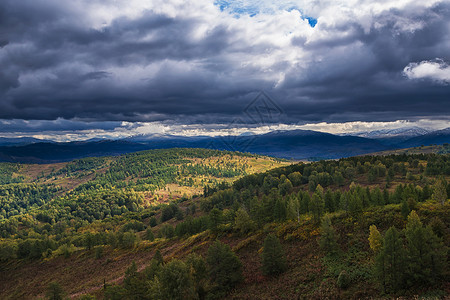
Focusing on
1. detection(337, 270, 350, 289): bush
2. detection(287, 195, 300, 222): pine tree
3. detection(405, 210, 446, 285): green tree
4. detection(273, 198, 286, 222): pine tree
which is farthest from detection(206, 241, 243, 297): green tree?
detection(273, 198, 286, 222): pine tree

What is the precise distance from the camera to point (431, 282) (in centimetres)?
2827

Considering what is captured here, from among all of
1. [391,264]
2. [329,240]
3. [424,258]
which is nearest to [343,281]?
[391,264]

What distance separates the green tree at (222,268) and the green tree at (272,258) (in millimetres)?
5169

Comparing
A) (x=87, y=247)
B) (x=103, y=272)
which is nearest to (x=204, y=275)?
(x=103, y=272)

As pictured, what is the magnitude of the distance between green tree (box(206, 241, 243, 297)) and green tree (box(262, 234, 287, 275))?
204 inches

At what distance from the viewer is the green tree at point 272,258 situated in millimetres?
45031

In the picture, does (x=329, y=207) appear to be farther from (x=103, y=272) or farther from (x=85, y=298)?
(x=103, y=272)

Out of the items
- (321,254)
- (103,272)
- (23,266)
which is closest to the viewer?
(321,254)

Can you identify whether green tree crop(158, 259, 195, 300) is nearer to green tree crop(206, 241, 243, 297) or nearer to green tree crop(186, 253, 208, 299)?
green tree crop(186, 253, 208, 299)

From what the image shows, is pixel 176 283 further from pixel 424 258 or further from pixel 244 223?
pixel 244 223

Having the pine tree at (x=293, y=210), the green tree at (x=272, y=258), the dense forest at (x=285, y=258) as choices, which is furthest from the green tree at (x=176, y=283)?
the pine tree at (x=293, y=210)

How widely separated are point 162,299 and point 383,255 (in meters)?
32.0

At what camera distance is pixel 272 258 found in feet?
148

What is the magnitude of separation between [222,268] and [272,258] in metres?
9.28
